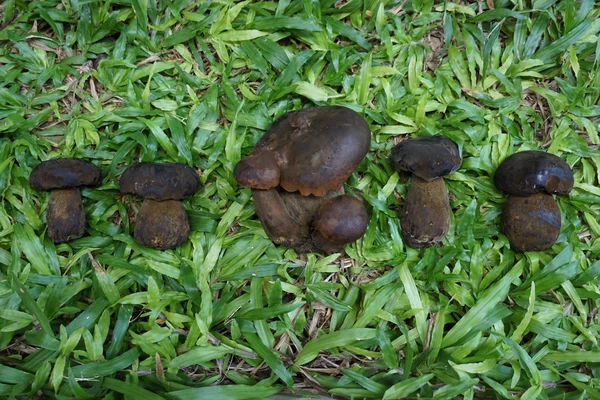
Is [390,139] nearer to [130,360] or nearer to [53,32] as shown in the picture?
[130,360]

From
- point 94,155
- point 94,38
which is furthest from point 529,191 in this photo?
point 94,38

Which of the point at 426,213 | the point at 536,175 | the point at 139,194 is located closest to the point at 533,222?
the point at 536,175

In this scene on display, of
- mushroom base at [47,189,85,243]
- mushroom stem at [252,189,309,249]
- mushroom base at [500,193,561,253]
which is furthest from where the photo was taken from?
mushroom base at [47,189,85,243]

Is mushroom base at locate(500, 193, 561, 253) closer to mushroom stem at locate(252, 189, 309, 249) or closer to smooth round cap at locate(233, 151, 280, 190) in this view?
mushroom stem at locate(252, 189, 309, 249)

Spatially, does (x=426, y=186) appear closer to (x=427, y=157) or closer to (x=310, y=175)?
(x=427, y=157)

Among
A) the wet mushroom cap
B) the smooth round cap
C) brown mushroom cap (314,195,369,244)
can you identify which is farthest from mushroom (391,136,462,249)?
the smooth round cap

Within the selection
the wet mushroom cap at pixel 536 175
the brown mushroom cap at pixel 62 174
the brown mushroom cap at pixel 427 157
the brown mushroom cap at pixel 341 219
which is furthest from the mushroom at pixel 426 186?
the brown mushroom cap at pixel 62 174

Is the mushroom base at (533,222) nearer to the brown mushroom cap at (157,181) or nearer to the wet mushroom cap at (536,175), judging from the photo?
the wet mushroom cap at (536,175)
